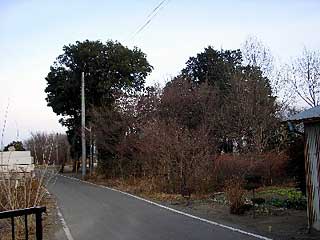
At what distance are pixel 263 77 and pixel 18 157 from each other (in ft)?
60.6

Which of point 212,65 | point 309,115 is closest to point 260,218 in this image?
point 309,115

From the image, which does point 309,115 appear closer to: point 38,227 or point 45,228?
point 38,227

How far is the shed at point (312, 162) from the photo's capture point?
10.5 m

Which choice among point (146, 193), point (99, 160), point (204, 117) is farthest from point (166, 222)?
point (99, 160)

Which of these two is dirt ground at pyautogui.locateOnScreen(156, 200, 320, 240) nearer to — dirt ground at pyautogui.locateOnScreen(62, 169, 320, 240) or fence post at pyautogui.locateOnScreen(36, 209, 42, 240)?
dirt ground at pyautogui.locateOnScreen(62, 169, 320, 240)

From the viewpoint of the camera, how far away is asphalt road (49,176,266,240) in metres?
10.9

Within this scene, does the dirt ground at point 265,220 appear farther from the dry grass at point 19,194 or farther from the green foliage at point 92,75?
the green foliage at point 92,75

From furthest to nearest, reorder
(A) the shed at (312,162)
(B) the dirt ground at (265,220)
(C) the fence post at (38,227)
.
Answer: (B) the dirt ground at (265,220), (A) the shed at (312,162), (C) the fence post at (38,227)

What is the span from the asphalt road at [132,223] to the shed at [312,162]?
1597 mm

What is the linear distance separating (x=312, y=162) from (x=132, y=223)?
5.15m

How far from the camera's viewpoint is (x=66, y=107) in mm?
41594

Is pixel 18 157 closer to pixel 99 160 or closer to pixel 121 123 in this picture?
pixel 121 123

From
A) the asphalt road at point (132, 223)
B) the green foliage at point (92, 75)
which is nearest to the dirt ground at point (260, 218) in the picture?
the asphalt road at point (132, 223)

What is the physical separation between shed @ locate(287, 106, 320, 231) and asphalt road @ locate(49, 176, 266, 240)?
1597 millimetres
